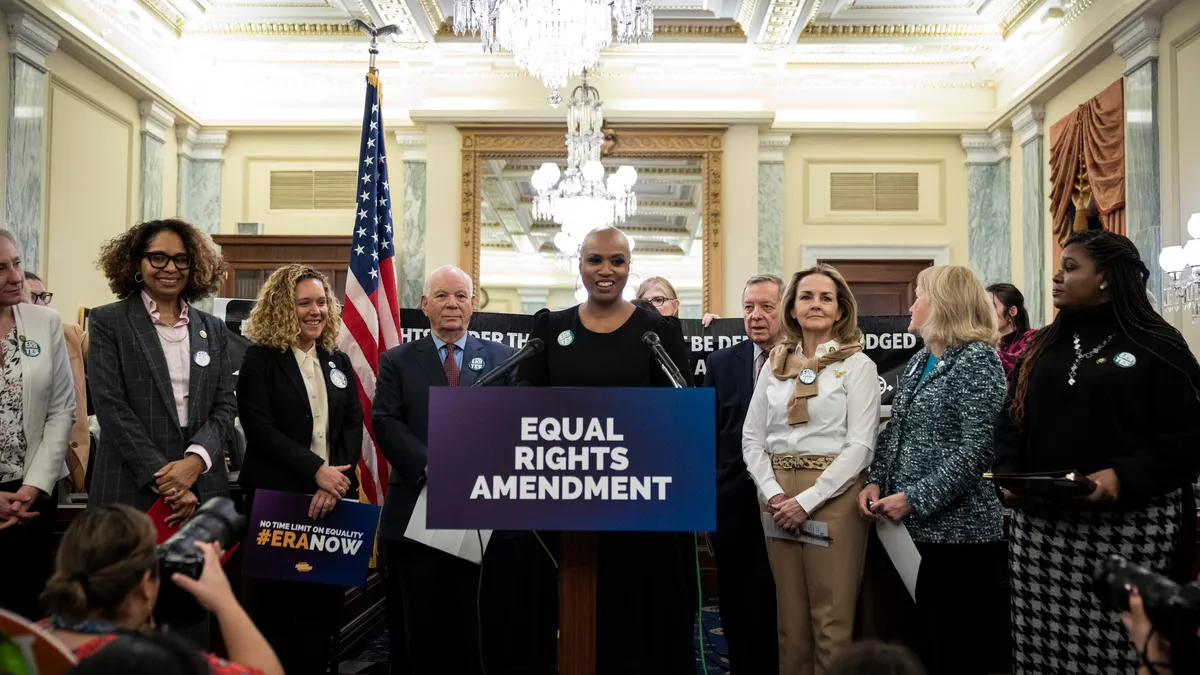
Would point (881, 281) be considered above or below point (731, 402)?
above

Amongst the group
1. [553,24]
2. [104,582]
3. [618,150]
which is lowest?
[104,582]

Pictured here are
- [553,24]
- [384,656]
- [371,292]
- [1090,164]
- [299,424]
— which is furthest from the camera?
[1090,164]

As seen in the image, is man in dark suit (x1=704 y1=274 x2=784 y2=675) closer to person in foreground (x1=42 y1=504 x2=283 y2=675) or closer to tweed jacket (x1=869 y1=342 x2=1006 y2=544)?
tweed jacket (x1=869 y1=342 x2=1006 y2=544)

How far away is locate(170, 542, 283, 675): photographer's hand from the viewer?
149 cm

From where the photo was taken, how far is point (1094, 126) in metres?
7.15

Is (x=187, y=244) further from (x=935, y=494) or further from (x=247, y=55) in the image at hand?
(x=247, y=55)

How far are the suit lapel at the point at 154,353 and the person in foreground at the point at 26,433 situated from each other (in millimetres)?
262

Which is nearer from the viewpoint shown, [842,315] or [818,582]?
[818,582]

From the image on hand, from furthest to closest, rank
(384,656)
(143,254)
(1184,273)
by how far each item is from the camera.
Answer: (1184,273)
(384,656)
(143,254)

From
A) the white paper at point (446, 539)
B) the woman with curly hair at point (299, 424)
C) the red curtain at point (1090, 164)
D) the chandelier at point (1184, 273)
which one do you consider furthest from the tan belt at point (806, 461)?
the red curtain at point (1090, 164)

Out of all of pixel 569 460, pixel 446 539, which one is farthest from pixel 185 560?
pixel 446 539

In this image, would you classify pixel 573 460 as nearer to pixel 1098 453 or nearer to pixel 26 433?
pixel 1098 453

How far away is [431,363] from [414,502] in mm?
455

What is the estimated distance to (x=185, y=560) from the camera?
1.52m
